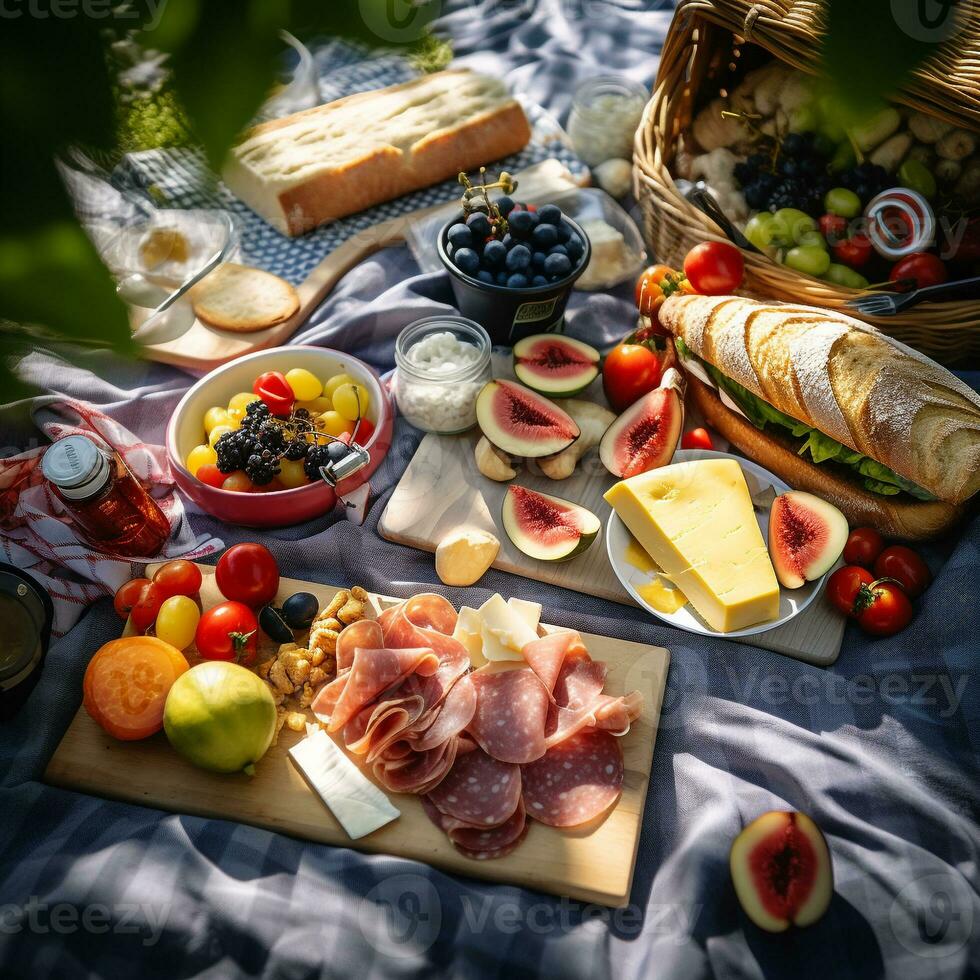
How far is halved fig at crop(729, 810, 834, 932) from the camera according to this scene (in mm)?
1424

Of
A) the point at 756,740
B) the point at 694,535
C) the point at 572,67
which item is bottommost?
the point at 756,740

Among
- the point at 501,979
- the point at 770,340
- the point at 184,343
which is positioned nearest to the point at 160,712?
the point at 501,979

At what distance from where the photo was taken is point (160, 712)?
1.63 metres

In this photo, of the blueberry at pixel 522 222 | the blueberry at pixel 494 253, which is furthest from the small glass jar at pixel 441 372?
the blueberry at pixel 522 222

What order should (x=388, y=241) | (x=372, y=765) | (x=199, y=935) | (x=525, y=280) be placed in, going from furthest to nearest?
1. (x=388, y=241)
2. (x=525, y=280)
3. (x=372, y=765)
4. (x=199, y=935)

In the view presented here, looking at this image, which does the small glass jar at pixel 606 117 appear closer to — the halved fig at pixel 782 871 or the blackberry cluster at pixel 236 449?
the blackberry cluster at pixel 236 449

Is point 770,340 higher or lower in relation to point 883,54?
lower

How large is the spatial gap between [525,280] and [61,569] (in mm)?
1342

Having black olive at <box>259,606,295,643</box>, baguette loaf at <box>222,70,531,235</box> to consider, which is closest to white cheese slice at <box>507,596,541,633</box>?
black olive at <box>259,606,295,643</box>

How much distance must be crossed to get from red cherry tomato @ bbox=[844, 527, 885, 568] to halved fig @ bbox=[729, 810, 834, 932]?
24.7 inches

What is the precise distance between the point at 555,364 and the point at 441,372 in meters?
0.34

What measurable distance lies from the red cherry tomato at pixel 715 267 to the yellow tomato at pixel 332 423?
0.99m

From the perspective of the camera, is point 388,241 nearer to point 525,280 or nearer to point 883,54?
point 525,280

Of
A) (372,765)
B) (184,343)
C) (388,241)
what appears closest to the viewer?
(372,765)
